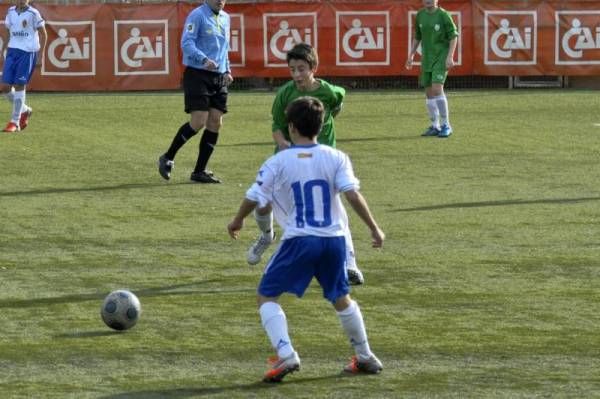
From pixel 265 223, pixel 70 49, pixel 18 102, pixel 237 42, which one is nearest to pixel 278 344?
pixel 265 223

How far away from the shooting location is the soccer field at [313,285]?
8.36 meters

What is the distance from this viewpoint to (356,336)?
8.23 meters

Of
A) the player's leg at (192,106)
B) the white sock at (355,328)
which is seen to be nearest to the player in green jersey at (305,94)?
the white sock at (355,328)

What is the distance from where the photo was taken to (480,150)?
2036cm

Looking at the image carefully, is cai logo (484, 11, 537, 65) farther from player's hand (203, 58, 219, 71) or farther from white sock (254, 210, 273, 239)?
white sock (254, 210, 273, 239)

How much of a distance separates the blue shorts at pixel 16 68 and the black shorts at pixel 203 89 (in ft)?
20.0

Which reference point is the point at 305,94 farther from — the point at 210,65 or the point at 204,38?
the point at 204,38

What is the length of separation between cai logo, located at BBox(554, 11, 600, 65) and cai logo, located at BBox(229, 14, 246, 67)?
639cm

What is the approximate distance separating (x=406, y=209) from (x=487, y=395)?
7.19m

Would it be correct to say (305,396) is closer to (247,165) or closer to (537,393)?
(537,393)

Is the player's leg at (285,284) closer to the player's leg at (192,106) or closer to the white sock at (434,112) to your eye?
the player's leg at (192,106)

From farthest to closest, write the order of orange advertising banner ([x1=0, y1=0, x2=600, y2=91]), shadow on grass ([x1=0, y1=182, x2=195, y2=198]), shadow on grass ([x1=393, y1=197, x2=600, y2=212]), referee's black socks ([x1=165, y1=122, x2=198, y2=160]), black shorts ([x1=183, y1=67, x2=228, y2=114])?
orange advertising banner ([x1=0, y1=0, x2=600, y2=91]) → referee's black socks ([x1=165, y1=122, x2=198, y2=160]) → black shorts ([x1=183, y1=67, x2=228, y2=114]) → shadow on grass ([x1=0, y1=182, x2=195, y2=198]) → shadow on grass ([x1=393, y1=197, x2=600, y2=212])

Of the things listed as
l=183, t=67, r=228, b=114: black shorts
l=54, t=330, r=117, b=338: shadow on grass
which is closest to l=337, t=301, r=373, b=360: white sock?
l=54, t=330, r=117, b=338: shadow on grass

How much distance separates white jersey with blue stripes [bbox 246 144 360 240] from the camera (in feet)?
26.5
